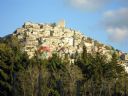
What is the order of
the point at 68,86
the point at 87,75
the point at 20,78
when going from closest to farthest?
the point at 20,78 < the point at 68,86 < the point at 87,75

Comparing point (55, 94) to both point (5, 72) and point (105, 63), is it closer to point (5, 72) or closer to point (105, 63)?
point (5, 72)

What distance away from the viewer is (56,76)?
82.8 metres

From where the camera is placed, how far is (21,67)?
8044cm

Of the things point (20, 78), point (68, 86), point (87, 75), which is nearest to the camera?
point (20, 78)

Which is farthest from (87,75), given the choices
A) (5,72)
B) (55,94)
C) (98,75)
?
(5,72)

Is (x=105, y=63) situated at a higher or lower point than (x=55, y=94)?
higher

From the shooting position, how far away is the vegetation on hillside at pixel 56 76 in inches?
3004

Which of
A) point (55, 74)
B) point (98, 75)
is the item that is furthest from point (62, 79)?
point (98, 75)

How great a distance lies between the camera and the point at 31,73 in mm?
76625

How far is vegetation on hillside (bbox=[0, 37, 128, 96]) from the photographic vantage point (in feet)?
250

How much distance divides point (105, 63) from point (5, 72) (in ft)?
65.6

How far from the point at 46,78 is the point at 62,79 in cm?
381

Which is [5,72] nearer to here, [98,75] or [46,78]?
[46,78]

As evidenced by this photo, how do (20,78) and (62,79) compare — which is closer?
(20,78)
